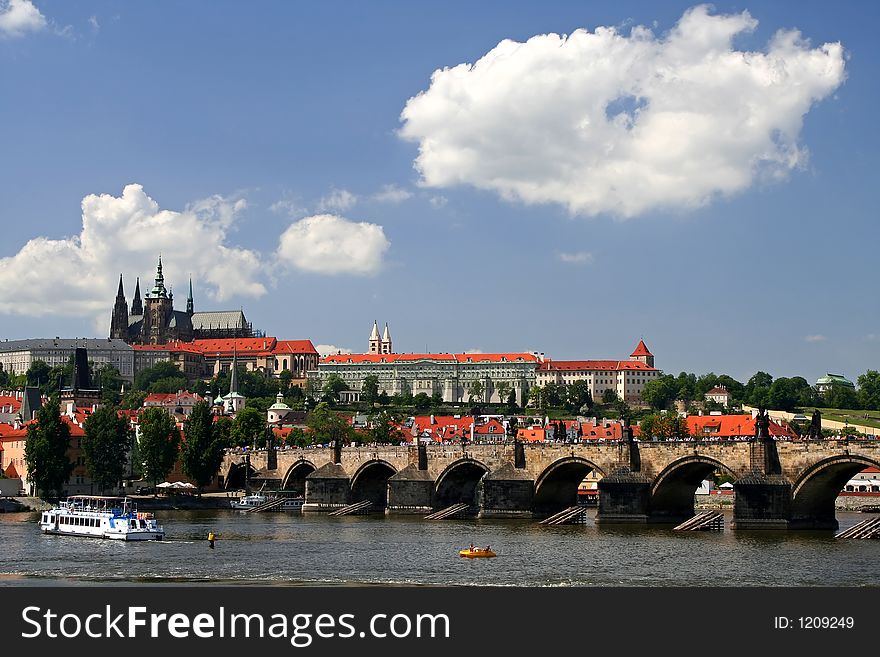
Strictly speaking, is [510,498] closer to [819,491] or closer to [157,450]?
[819,491]

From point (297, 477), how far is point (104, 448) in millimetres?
16873

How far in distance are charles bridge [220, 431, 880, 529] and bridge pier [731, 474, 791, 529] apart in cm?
5

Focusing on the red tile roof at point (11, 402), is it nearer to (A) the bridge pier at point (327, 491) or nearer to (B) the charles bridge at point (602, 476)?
(B) the charles bridge at point (602, 476)

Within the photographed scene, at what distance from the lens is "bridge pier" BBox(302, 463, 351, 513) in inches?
3772

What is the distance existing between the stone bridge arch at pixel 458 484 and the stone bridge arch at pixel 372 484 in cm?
634

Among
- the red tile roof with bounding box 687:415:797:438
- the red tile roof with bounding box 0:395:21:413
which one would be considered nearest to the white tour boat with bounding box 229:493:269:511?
the red tile roof with bounding box 687:415:797:438

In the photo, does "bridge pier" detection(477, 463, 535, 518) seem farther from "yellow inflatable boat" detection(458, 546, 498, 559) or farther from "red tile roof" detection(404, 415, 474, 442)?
"red tile roof" detection(404, 415, 474, 442)
